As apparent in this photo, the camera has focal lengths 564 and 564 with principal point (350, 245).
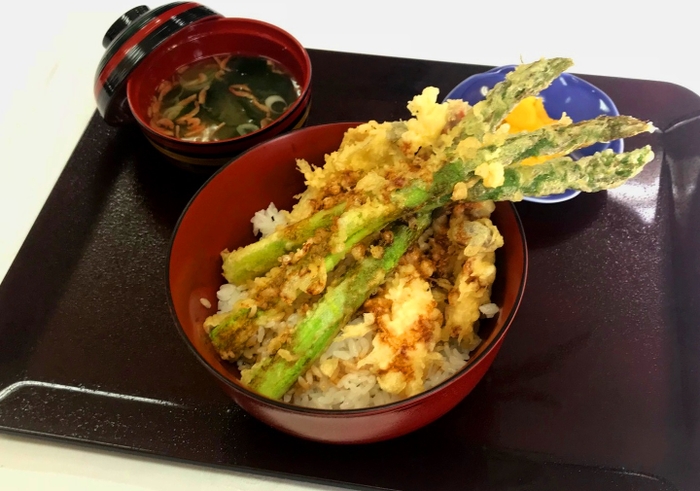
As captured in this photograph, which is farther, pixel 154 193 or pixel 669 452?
pixel 154 193

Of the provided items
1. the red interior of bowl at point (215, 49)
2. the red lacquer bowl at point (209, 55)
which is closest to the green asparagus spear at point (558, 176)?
the red lacquer bowl at point (209, 55)

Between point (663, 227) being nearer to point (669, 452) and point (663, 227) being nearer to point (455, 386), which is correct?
point (669, 452)

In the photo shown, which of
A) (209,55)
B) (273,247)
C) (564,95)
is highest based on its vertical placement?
(564,95)

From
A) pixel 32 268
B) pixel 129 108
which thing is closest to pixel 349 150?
pixel 129 108

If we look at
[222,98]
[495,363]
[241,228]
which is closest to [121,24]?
[222,98]

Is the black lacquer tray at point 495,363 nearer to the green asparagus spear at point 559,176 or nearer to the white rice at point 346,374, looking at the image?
the white rice at point 346,374

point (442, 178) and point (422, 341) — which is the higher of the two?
point (442, 178)

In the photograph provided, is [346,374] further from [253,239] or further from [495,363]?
[253,239]
